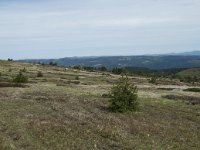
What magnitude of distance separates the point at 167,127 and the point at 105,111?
5.84 metres

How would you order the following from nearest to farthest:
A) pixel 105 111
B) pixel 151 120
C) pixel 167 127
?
pixel 167 127, pixel 151 120, pixel 105 111

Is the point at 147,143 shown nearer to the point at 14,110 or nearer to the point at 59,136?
the point at 59,136

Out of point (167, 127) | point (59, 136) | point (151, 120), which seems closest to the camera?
point (59, 136)

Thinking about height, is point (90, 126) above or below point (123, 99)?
below

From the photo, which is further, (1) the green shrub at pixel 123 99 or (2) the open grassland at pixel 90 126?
(1) the green shrub at pixel 123 99

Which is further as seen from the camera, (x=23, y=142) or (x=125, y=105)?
(x=125, y=105)

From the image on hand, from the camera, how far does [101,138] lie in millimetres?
21188

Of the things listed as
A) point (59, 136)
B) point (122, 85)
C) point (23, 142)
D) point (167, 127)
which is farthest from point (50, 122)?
point (122, 85)

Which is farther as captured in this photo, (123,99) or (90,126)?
(123,99)

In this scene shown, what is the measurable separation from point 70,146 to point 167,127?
891 centimetres

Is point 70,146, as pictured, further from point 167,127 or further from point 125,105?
point 125,105

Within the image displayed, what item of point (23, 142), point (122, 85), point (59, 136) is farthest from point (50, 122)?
point (122, 85)

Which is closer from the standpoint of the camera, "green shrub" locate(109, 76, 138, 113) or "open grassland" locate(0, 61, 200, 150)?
"open grassland" locate(0, 61, 200, 150)

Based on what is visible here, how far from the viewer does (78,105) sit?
108 feet
